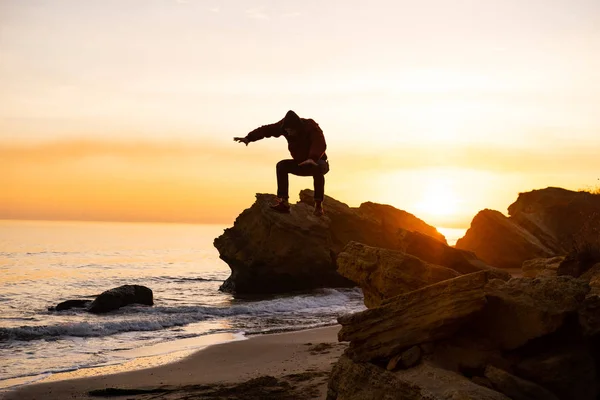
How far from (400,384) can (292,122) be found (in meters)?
4.98

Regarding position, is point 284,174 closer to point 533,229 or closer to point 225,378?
point 225,378

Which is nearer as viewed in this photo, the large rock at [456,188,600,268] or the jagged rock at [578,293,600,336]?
the jagged rock at [578,293,600,336]

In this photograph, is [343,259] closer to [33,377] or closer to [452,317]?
[452,317]

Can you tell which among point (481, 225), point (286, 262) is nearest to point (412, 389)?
point (286, 262)

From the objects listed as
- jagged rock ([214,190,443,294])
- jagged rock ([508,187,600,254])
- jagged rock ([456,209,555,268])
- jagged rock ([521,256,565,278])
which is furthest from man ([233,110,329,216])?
jagged rock ([508,187,600,254])

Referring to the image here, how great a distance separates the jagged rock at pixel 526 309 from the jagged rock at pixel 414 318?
0.35 metres

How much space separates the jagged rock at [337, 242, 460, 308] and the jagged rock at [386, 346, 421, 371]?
10.1ft

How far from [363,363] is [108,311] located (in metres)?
22.6

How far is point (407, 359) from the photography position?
26.4ft

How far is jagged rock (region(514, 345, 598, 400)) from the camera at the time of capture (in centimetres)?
762

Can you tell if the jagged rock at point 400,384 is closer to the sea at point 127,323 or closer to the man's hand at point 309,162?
the man's hand at point 309,162

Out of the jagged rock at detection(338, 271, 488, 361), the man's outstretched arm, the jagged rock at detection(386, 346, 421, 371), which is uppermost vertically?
the man's outstretched arm

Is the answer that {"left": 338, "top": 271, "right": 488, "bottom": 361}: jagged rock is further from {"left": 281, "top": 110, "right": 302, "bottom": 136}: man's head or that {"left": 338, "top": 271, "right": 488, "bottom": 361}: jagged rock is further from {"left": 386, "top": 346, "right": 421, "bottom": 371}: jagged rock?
{"left": 281, "top": 110, "right": 302, "bottom": 136}: man's head

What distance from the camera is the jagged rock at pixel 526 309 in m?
7.95
